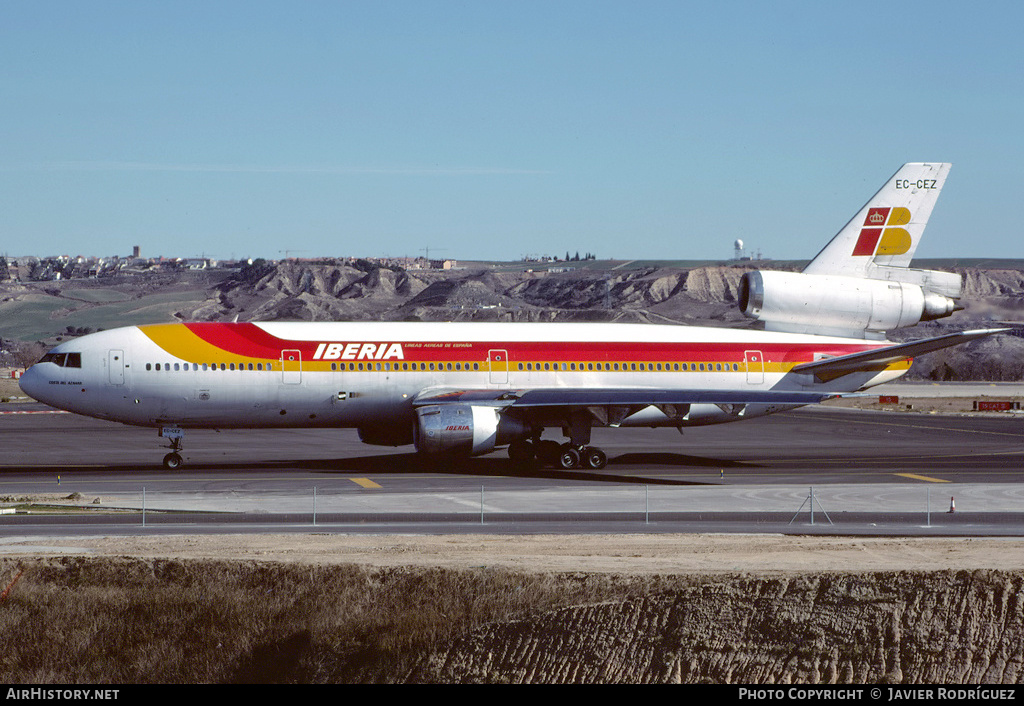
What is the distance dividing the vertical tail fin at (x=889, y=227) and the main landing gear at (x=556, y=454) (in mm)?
13335

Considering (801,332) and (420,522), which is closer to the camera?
(420,522)

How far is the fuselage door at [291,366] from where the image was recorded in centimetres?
4750

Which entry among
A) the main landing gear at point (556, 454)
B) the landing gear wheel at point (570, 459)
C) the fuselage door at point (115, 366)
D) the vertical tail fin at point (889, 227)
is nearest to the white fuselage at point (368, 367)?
the fuselage door at point (115, 366)

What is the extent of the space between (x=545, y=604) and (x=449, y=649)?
2119mm

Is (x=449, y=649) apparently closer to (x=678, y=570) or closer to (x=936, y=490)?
(x=678, y=570)

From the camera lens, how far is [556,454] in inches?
1951

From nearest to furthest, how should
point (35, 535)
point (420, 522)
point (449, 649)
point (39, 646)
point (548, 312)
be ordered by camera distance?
1. point (449, 649)
2. point (39, 646)
3. point (35, 535)
4. point (420, 522)
5. point (548, 312)

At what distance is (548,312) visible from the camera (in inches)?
7707

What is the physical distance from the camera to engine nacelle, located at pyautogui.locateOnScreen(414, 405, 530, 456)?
45250 mm

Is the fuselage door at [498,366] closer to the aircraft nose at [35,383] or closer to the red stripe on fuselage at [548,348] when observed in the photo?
the red stripe on fuselage at [548,348]

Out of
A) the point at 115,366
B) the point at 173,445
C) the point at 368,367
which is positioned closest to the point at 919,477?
the point at 368,367

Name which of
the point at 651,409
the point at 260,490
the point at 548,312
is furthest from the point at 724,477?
the point at 548,312

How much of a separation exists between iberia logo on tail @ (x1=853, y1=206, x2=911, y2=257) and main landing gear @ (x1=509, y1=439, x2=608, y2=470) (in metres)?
14.7

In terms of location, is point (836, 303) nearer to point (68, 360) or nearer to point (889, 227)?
point (889, 227)
